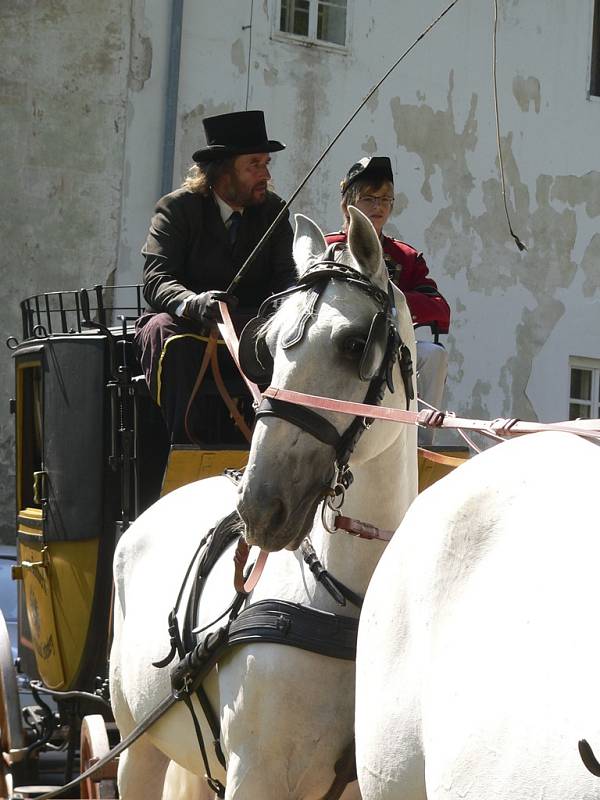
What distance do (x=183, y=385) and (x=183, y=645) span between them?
1170 millimetres

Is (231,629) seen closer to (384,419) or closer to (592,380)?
(384,419)

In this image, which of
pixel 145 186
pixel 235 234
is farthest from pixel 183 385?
pixel 145 186

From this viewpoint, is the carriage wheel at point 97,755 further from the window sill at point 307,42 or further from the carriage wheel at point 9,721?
the window sill at point 307,42

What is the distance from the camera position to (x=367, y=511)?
2.97 meters

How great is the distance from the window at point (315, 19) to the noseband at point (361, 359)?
32.5ft

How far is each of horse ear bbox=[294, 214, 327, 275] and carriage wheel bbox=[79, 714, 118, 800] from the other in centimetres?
211

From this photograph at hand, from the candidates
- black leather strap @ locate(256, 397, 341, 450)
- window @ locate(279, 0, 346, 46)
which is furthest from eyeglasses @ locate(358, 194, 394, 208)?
window @ locate(279, 0, 346, 46)

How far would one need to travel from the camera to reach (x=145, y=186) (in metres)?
11.4

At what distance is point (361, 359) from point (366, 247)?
280mm

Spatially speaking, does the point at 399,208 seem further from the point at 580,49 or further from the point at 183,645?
the point at 183,645

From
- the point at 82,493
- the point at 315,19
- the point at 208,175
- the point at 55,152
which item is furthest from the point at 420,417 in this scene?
the point at 315,19

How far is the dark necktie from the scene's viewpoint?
14.8 ft

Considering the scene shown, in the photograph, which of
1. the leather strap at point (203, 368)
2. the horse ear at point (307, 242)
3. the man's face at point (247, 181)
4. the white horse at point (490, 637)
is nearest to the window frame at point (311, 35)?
the man's face at point (247, 181)

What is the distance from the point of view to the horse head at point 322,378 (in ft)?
8.64
